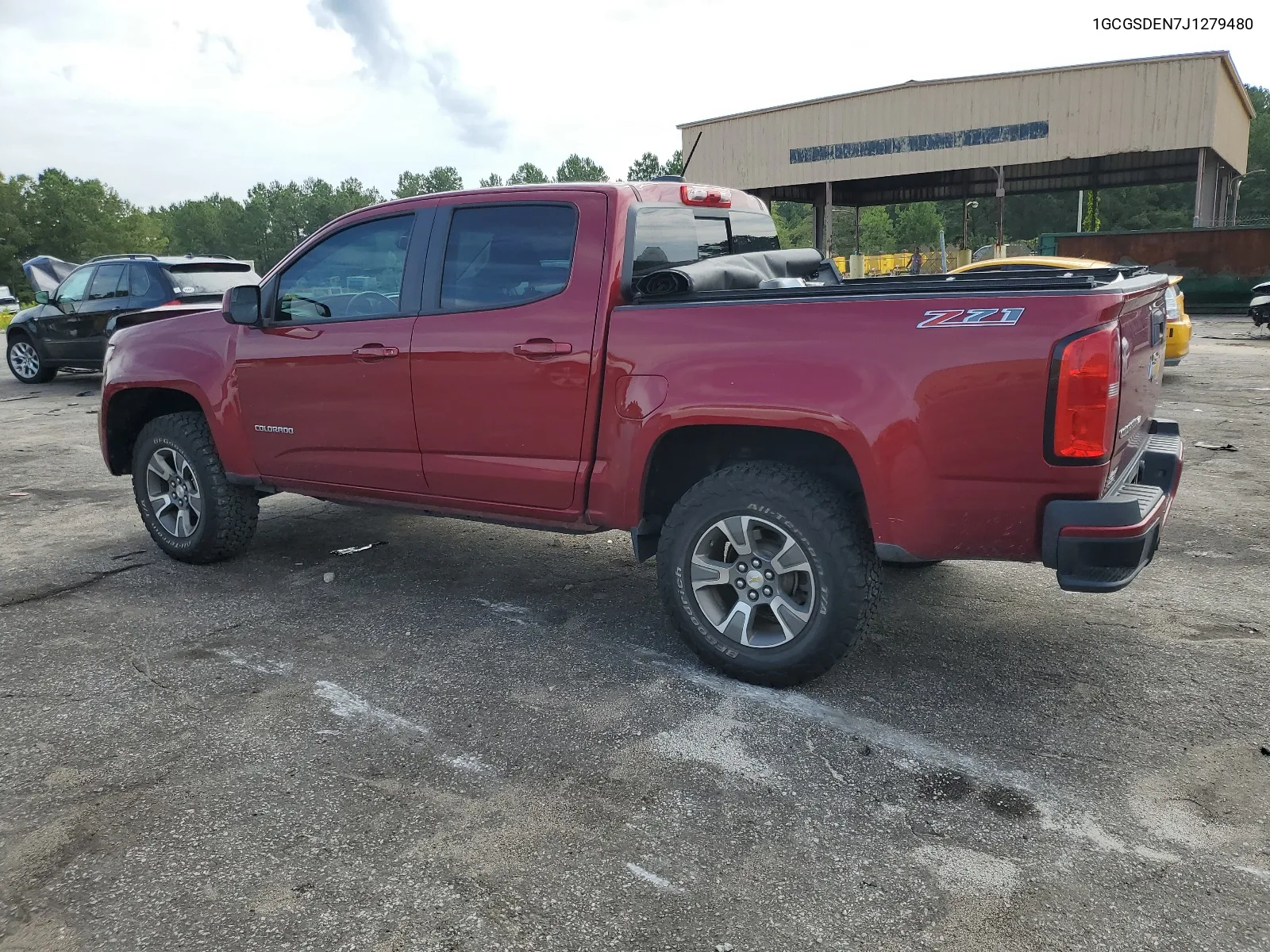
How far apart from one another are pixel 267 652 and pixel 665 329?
7.20 ft

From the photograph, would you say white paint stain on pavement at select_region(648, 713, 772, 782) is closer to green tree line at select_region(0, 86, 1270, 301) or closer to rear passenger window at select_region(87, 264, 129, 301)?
rear passenger window at select_region(87, 264, 129, 301)

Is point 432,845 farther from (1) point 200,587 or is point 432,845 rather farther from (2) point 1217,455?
(2) point 1217,455

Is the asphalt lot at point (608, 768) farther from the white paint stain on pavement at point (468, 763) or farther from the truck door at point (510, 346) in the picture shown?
the truck door at point (510, 346)

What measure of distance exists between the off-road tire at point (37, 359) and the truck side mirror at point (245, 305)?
11.8 metres

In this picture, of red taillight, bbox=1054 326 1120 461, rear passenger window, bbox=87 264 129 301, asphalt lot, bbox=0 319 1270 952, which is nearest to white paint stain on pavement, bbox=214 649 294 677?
asphalt lot, bbox=0 319 1270 952

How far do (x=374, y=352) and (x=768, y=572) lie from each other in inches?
84.0

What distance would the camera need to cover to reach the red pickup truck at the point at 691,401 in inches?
123

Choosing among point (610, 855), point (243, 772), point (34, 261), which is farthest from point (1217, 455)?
point (34, 261)

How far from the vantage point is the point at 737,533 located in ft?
12.0

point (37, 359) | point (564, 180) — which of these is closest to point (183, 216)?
point (564, 180)

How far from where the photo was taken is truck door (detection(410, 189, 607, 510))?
399cm

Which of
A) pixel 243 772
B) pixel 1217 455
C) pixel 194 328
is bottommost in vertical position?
pixel 243 772

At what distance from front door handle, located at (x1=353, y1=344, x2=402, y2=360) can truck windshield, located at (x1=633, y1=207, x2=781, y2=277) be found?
48.2 inches

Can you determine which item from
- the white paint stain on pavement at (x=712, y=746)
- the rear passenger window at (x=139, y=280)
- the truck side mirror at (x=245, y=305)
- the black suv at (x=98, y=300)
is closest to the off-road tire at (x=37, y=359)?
the black suv at (x=98, y=300)
